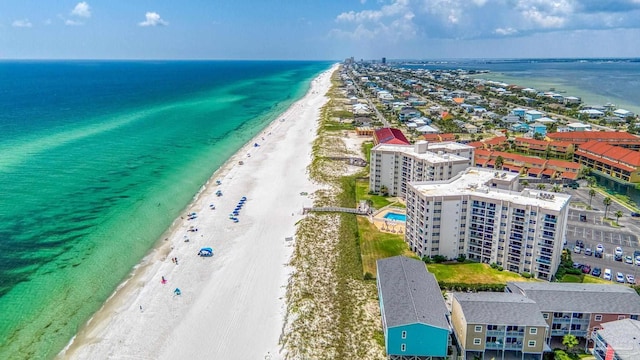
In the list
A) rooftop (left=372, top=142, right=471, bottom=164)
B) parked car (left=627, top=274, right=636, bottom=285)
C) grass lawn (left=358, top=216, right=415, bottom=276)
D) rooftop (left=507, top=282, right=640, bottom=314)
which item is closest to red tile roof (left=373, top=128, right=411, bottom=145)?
rooftop (left=372, top=142, right=471, bottom=164)

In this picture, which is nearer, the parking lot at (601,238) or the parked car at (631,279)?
the parked car at (631,279)

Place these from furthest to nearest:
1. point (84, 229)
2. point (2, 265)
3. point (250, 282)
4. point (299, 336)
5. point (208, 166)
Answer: point (208, 166)
point (84, 229)
point (2, 265)
point (250, 282)
point (299, 336)

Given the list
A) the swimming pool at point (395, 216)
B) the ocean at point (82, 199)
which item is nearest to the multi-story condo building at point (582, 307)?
the swimming pool at point (395, 216)

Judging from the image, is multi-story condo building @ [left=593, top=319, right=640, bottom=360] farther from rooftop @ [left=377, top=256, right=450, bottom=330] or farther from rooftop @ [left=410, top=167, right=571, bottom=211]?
rooftop @ [left=410, top=167, right=571, bottom=211]

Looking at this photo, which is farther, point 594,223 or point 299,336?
point 594,223

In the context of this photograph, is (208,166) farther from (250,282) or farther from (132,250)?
(250,282)

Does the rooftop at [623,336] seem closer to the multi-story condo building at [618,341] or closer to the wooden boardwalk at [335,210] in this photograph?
the multi-story condo building at [618,341]

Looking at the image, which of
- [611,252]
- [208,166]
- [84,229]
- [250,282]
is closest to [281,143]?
[208,166]
